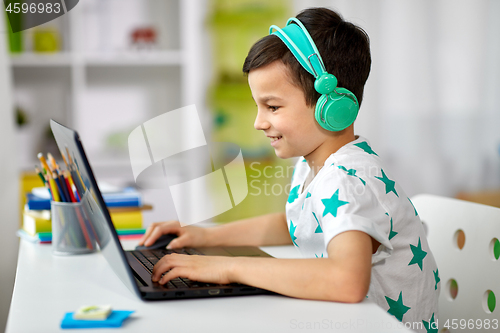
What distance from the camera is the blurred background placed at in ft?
7.48

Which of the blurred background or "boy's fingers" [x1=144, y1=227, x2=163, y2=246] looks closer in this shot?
"boy's fingers" [x1=144, y1=227, x2=163, y2=246]

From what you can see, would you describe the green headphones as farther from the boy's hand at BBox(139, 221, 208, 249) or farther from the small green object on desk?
the small green object on desk

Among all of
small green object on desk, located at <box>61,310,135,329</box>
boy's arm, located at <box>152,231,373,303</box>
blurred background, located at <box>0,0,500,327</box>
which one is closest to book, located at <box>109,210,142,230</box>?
boy's arm, located at <box>152,231,373,303</box>

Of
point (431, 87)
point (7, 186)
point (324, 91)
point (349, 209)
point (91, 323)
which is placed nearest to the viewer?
point (91, 323)

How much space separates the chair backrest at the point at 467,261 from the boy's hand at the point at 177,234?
44cm

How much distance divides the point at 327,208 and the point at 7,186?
1353 millimetres

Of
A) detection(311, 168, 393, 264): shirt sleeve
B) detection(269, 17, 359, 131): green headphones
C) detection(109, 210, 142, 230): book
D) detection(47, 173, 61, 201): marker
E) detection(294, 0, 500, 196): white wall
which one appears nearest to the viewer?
detection(311, 168, 393, 264): shirt sleeve

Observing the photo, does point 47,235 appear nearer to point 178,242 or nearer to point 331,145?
point 178,242

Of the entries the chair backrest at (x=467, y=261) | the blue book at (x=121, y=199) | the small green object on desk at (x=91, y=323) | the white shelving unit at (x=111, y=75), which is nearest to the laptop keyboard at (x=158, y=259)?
the small green object on desk at (x=91, y=323)

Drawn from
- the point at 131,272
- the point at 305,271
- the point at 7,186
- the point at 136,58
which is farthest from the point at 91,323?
the point at 136,58

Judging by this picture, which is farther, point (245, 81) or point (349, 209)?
point (245, 81)

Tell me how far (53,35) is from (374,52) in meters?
1.47

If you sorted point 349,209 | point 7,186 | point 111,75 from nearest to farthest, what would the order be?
point 349,209
point 7,186
point 111,75

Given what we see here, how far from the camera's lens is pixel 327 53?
80 centimetres
